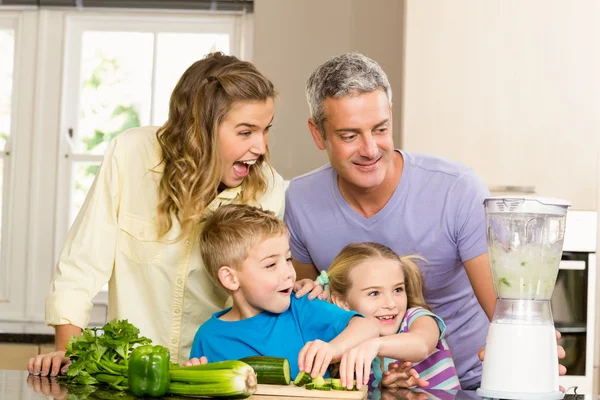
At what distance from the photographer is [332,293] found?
6.16ft

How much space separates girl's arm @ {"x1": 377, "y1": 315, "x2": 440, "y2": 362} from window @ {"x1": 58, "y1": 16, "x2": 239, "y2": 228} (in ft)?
8.96

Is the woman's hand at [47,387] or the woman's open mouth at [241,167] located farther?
the woman's open mouth at [241,167]

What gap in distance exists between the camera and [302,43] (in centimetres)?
406

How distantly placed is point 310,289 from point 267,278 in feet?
0.40

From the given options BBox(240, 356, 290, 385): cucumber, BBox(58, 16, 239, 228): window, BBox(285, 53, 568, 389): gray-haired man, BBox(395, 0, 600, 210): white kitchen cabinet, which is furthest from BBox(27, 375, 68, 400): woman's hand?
BBox(58, 16, 239, 228): window

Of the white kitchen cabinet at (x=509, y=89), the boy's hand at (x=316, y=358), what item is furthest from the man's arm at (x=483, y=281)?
the white kitchen cabinet at (x=509, y=89)

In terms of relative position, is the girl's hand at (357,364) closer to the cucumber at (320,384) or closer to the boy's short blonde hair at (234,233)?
the cucumber at (320,384)

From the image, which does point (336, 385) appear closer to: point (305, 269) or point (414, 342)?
point (414, 342)

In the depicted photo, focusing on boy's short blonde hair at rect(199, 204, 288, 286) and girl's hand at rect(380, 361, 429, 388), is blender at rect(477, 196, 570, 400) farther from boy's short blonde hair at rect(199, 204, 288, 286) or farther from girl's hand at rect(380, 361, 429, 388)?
boy's short blonde hair at rect(199, 204, 288, 286)

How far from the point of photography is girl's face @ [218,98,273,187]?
181cm

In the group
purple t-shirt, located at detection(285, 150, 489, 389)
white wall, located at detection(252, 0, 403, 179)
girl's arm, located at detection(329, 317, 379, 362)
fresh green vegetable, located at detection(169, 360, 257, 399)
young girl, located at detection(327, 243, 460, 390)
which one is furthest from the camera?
white wall, located at detection(252, 0, 403, 179)

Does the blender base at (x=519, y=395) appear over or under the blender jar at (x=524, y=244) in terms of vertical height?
under

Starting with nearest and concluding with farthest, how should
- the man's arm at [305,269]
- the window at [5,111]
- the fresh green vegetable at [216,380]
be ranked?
the fresh green vegetable at [216,380]
the man's arm at [305,269]
the window at [5,111]

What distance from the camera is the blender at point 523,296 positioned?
4.37ft
